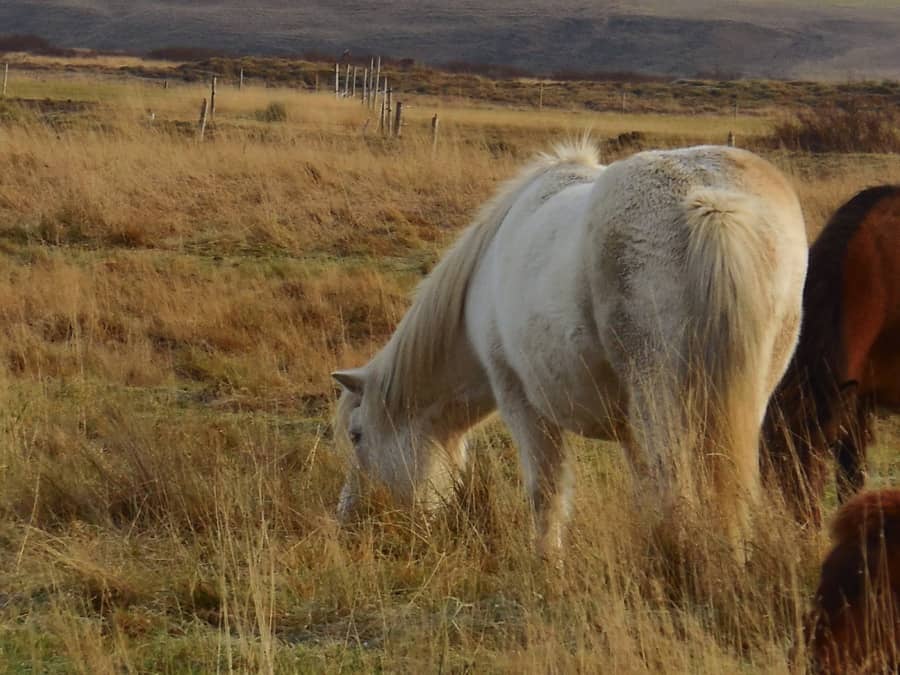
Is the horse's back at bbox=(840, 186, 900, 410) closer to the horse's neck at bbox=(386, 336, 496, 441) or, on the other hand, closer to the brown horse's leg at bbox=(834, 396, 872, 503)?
the brown horse's leg at bbox=(834, 396, 872, 503)

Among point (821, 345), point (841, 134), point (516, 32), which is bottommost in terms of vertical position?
point (841, 134)

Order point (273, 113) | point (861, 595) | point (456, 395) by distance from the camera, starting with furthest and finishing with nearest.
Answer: point (273, 113) < point (456, 395) < point (861, 595)

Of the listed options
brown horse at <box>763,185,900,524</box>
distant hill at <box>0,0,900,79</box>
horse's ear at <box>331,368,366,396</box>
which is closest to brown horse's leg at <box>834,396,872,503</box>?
brown horse at <box>763,185,900,524</box>

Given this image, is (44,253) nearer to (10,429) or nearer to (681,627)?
(10,429)

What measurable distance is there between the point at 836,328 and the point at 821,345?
9cm

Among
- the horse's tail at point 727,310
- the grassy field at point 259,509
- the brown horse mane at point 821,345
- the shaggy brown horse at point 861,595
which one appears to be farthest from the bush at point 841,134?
the shaggy brown horse at point 861,595

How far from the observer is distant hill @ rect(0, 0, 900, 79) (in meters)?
85.1

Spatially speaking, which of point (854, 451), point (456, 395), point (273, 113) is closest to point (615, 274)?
point (456, 395)

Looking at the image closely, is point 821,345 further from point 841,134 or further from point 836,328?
point 841,134

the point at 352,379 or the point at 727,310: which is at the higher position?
the point at 727,310

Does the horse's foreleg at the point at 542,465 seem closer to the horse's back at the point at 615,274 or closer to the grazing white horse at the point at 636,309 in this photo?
the grazing white horse at the point at 636,309

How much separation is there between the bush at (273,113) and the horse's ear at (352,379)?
20624 millimetres

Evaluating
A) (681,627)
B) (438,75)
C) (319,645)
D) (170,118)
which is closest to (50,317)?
(319,645)

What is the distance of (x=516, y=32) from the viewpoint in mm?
92562
